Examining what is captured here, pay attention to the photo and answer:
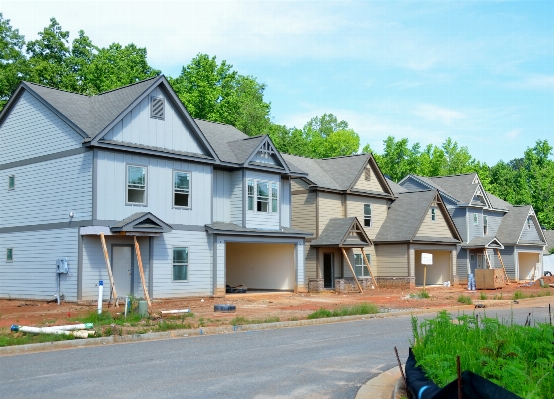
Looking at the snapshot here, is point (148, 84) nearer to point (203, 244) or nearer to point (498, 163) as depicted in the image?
point (203, 244)

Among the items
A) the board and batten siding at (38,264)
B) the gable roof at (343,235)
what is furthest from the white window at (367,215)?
the board and batten siding at (38,264)

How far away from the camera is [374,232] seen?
143 feet

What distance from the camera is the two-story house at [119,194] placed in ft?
84.7

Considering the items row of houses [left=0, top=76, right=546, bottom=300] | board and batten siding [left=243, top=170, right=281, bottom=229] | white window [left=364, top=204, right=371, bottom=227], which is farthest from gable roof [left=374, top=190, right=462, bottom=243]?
board and batten siding [left=243, top=170, right=281, bottom=229]

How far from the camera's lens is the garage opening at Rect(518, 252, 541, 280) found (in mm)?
60719

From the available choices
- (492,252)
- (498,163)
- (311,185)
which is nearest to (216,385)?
(311,185)

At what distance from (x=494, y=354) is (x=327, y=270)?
106ft

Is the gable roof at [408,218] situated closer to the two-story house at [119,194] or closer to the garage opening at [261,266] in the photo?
the garage opening at [261,266]

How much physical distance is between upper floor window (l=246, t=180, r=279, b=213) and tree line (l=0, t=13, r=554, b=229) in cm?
2312

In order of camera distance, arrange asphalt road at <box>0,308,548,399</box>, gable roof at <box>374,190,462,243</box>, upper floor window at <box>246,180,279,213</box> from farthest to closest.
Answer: gable roof at <box>374,190,462,243</box> → upper floor window at <box>246,180,279,213</box> → asphalt road at <box>0,308,548,399</box>

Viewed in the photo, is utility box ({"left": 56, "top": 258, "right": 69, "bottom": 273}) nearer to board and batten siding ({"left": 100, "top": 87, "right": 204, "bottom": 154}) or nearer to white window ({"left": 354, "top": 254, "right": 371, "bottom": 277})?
board and batten siding ({"left": 100, "top": 87, "right": 204, "bottom": 154})

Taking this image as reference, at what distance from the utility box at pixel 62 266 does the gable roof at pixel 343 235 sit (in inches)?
652

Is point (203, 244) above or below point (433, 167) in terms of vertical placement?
below

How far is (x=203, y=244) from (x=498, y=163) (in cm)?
7273
